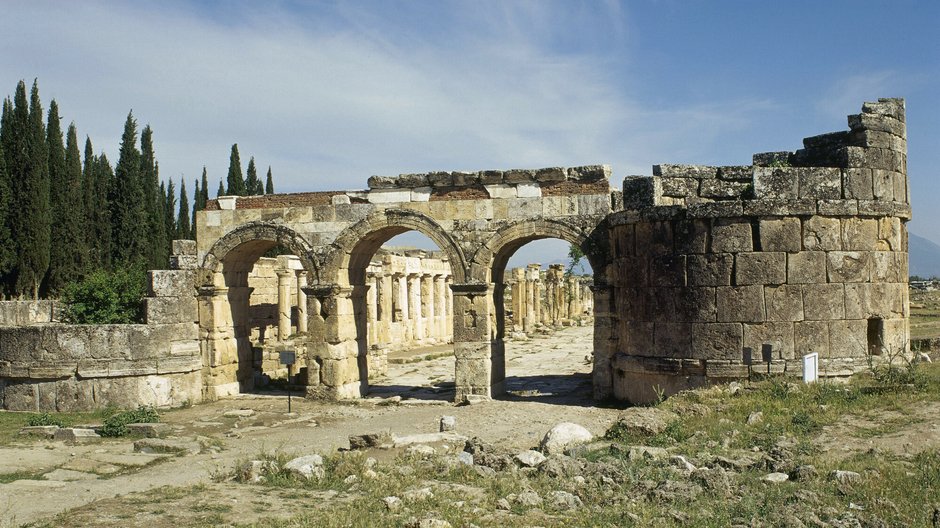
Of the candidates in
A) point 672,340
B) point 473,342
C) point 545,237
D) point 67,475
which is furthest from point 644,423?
point 67,475

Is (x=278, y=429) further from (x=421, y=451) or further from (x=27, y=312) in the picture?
(x=27, y=312)

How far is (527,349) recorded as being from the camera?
27906mm

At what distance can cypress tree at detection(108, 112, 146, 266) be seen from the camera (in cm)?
3650

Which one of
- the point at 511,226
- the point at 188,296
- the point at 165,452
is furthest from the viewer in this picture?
the point at 188,296

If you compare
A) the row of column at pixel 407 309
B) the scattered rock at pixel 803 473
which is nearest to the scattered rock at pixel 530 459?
the scattered rock at pixel 803 473

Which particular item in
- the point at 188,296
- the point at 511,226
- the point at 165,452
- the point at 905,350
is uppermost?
the point at 511,226

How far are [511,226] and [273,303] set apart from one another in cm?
1542

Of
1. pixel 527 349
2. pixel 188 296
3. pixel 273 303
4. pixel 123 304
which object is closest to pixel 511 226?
pixel 188 296

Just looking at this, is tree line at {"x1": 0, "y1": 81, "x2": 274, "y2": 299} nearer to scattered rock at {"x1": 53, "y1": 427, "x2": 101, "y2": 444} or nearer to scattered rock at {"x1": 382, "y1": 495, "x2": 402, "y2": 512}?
scattered rock at {"x1": 53, "y1": 427, "x2": 101, "y2": 444}

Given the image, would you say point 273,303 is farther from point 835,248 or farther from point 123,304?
point 835,248

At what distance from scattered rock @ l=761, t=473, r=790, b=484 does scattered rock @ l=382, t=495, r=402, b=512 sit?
346 cm

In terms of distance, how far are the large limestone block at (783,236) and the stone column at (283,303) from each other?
1764 cm

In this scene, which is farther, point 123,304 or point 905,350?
point 123,304

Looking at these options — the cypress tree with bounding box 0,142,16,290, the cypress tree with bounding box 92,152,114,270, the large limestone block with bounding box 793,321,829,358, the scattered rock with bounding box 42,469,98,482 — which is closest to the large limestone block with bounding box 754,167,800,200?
the large limestone block with bounding box 793,321,829,358
